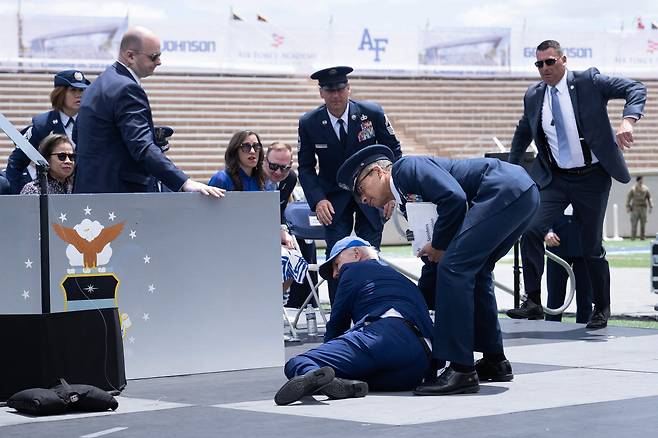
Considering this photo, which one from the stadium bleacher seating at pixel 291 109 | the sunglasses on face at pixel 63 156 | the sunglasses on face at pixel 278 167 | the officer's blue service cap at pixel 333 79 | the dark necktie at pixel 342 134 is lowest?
the sunglasses on face at pixel 278 167

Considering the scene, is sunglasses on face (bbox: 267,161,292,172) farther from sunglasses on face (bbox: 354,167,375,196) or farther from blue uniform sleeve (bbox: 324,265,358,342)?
sunglasses on face (bbox: 354,167,375,196)

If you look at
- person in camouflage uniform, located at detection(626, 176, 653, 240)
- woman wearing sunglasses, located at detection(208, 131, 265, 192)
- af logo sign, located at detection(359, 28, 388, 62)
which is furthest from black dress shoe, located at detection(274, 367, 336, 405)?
af logo sign, located at detection(359, 28, 388, 62)

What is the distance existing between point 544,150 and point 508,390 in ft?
11.3

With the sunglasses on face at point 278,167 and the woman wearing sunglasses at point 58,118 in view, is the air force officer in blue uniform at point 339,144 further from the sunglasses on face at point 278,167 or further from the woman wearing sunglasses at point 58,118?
the woman wearing sunglasses at point 58,118

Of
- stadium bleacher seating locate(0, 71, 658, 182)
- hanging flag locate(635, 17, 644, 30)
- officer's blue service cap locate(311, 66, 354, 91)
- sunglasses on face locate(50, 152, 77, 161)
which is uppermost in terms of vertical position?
hanging flag locate(635, 17, 644, 30)

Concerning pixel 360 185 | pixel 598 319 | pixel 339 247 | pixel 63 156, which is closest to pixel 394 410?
pixel 360 185

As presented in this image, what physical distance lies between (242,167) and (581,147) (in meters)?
2.31

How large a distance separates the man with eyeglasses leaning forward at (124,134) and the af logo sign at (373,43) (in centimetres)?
2897

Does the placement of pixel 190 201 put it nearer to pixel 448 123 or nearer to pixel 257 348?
pixel 257 348

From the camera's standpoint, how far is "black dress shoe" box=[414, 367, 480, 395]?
6320 millimetres

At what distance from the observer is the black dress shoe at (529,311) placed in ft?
33.4

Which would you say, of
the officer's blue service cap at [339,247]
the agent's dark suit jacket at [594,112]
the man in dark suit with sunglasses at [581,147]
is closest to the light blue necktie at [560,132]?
the man in dark suit with sunglasses at [581,147]

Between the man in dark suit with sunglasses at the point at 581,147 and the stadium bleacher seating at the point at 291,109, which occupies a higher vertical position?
the stadium bleacher seating at the point at 291,109

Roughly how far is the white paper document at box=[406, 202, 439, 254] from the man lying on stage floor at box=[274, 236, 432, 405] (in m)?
0.28
